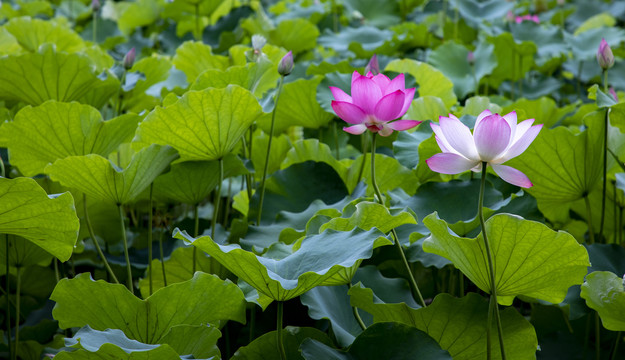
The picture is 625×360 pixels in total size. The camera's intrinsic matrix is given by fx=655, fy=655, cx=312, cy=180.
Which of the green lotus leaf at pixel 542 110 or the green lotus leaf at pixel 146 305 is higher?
the green lotus leaf at pixel 146 305

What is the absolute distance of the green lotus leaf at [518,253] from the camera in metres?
0.76

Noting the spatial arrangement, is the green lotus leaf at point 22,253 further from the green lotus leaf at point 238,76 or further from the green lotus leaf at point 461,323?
the green lotus leaf at point 461,323

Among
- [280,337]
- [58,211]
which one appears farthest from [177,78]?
[280,337]

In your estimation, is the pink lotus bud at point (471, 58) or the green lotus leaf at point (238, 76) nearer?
the green lotus leaf at point (238, 76)

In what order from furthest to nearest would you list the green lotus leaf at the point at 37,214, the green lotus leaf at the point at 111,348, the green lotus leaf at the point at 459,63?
the green lotus leaf at the point at 459,63, the green lotus leaf at the point at 37,214, the green lotus leaf at the point at 111,348

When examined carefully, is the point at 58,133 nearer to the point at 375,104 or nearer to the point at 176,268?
the point at 176,268

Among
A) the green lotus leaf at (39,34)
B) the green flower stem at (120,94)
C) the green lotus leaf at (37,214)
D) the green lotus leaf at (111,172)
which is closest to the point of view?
the green lotus leaf at (37,214)

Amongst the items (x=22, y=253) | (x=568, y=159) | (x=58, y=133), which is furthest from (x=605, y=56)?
(x=22, y=253)

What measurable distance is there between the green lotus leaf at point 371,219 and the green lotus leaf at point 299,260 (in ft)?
0.14

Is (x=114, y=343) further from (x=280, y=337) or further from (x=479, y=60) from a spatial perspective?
(x=479, y=60)

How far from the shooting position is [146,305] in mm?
824

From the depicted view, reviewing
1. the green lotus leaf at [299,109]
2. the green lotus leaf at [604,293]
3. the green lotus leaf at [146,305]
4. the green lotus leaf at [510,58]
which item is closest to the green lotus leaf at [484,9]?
the green lotus leaf at [510,58]

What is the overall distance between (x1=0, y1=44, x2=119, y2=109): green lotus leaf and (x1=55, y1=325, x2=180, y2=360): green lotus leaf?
651mm

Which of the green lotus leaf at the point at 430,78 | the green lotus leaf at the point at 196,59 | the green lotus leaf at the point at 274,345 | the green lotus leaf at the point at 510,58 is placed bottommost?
the green lotus leaf at the point at 510,58
